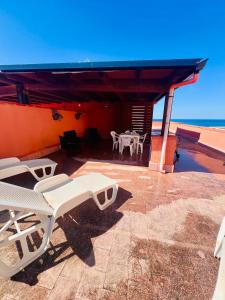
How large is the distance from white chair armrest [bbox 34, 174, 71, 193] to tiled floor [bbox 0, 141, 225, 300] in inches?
21.7

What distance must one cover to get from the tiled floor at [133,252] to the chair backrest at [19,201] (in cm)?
56

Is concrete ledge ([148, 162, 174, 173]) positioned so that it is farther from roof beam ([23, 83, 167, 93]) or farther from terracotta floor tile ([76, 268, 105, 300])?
terracotta floor tile ([76, 268, 105, 300])

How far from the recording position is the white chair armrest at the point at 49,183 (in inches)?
82.7

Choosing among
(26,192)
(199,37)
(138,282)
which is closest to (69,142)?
(26,192)

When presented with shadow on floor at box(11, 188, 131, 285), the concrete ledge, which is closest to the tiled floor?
shadow on floor at box(11, 188, 131, 285)

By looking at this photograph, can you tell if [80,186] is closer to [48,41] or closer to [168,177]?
[168,177]

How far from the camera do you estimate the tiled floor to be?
1.23 m

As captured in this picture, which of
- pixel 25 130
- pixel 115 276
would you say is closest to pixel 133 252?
pixel 115 276

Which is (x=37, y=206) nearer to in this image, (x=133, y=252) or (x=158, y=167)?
(x=133, y=252)

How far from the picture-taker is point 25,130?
4.82 m

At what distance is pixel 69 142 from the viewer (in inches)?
240

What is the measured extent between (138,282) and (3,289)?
1250mm

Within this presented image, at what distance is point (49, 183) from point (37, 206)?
776mm

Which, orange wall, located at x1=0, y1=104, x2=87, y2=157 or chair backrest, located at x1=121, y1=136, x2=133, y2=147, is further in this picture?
chair backrest, located at x1=121, y1=136, x2=133, y2=147
